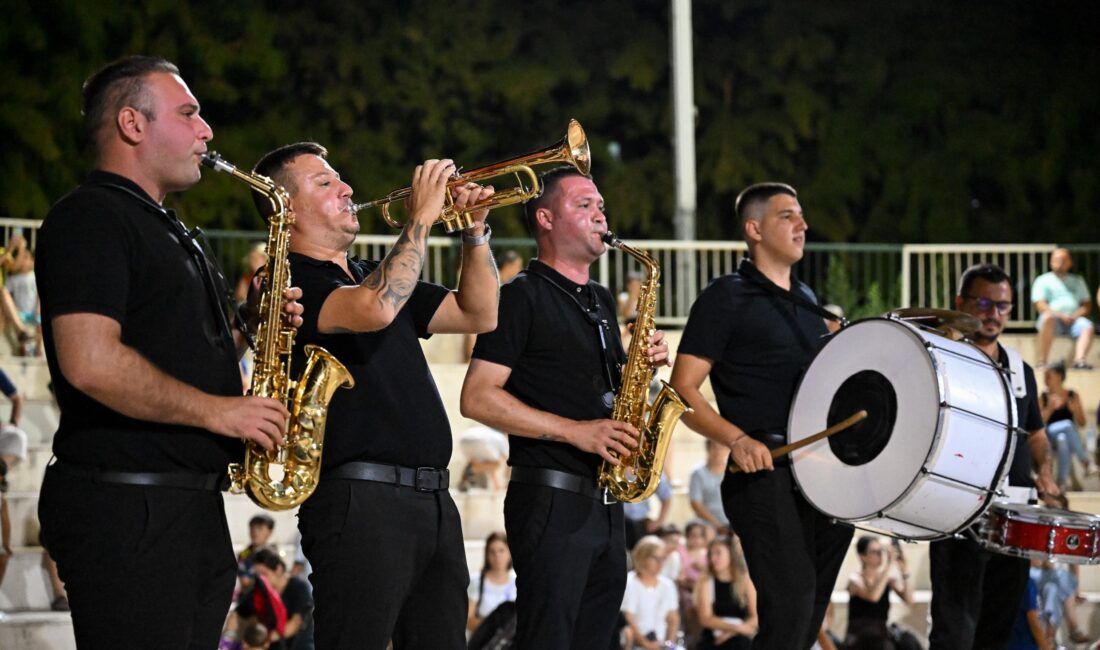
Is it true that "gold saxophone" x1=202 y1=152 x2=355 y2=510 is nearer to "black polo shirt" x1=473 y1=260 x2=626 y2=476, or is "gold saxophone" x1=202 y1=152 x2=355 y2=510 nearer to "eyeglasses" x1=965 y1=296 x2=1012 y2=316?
"black polo shirt" x1=473 y1=260 x2=626 y2=476

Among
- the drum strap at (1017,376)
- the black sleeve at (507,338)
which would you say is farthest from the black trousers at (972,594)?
the black sleeve at (507,338)

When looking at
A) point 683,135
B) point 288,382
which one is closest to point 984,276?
point 288,382

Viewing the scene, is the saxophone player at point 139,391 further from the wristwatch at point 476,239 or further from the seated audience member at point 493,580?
the seated audience member at point 493,580

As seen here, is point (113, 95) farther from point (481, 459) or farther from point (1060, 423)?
point (1060, 423)

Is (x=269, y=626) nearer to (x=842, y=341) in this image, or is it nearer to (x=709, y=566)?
(x=709, y=566)

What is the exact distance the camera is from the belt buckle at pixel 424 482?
4406mm

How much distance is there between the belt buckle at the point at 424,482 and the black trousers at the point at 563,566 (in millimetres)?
788

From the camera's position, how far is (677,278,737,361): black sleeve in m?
5.90

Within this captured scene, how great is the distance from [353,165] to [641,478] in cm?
1360

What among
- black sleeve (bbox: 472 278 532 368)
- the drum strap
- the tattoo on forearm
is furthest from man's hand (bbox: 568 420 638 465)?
the drum strap

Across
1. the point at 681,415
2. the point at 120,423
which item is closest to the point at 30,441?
the point at 681,415

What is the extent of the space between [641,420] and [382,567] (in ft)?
4.58

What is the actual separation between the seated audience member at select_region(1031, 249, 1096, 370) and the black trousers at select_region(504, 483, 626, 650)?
10.1m

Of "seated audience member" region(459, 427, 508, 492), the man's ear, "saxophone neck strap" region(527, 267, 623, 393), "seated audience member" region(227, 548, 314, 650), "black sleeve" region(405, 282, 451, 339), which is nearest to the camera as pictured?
the man's ear
